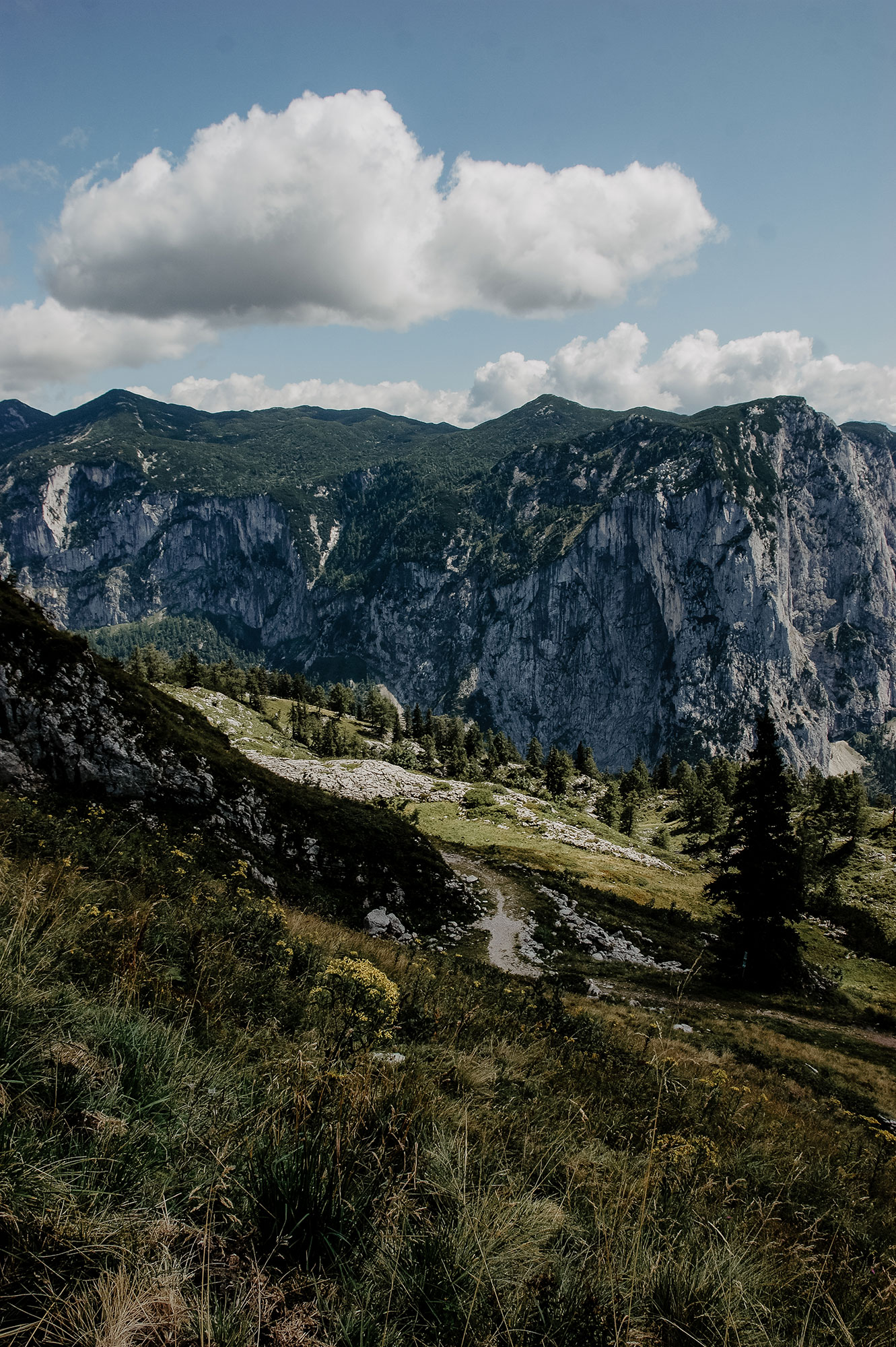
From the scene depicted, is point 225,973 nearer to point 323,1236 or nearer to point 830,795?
point 323,1236

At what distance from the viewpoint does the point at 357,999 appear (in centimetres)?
492

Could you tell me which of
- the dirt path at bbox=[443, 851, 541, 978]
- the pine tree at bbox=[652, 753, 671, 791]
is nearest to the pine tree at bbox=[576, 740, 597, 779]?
the pine tree at bbox=[652, 753, 671, 791]

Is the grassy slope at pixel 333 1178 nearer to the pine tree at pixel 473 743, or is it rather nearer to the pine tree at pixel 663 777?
the pine tree at pixel 473 743

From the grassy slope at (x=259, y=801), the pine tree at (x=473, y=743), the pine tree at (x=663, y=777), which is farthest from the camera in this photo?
the pine tree at (x=473, y=743)

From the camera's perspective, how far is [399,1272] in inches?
89.1

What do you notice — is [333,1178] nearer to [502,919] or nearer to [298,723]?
[502,919]

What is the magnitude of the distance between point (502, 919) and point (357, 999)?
61.8ft

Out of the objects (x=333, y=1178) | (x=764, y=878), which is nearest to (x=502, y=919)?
(x=764, y=878)

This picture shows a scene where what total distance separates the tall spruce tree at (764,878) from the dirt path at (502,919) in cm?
782

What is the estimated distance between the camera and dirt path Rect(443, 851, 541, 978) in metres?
18.5

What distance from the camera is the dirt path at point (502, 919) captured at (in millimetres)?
18453

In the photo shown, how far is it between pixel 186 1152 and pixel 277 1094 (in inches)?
24.1

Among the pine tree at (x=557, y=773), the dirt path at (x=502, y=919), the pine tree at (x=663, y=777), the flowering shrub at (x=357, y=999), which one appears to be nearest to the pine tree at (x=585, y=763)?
the pine tree at (x=557, y=773)

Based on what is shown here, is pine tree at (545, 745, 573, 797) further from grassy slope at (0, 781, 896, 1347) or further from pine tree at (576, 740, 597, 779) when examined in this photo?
grassy slope at (0, 781, 896, 1347)
